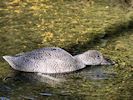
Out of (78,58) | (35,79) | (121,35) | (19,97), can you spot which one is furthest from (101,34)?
(19,97)

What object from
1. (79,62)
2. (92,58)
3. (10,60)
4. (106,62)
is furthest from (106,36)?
(10,60)

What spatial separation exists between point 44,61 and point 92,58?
105 centimetres

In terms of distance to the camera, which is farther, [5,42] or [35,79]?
[5,42]

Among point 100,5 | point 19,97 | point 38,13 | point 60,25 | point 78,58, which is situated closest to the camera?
point 19,97

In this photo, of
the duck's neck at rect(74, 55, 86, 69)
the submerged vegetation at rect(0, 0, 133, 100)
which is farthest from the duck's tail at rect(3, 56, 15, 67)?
the duck's neck at rect(74, 55, 86, 69)

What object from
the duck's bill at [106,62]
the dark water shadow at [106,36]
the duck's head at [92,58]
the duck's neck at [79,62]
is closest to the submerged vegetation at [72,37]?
the dark water shadow at [106,36]

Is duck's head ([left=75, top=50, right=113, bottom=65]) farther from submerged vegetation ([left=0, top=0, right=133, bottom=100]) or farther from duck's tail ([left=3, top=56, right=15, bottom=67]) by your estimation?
duck's tail ([left=3, top=56, right=15, bottom=67])

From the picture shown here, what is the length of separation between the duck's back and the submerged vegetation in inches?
8.1

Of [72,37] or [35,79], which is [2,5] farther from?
[35,79]

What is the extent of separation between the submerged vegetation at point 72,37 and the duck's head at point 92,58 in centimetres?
24

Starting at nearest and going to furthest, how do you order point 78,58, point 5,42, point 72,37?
1. point 78,58
2. point 5,42
3. point 72,37

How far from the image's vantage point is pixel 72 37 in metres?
10.7

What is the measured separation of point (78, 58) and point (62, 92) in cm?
138

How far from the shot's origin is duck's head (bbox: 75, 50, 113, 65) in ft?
29.8
